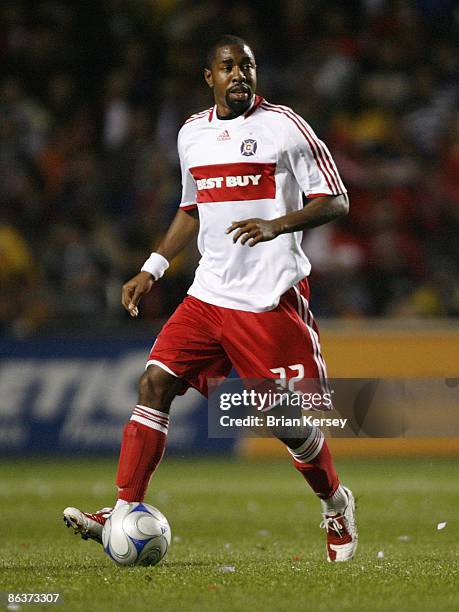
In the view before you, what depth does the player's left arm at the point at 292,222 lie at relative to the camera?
17.2 ft

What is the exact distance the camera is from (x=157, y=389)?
568cm

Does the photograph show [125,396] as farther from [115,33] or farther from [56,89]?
[115,33]

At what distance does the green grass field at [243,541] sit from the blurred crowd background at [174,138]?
1866 millimetres


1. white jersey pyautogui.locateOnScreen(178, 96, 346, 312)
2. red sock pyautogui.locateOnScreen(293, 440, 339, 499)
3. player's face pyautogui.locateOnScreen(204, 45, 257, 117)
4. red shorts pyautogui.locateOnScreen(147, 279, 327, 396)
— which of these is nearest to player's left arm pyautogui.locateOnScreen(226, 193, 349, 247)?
white jersey pyautogui.locateOnScreen(178, 96, 346, 312)

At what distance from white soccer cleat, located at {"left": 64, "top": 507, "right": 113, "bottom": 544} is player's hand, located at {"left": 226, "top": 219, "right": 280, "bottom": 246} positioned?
1400 mm

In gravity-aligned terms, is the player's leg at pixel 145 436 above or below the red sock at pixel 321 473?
above

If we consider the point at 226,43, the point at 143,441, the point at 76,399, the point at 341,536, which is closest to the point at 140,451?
the point at 143,441

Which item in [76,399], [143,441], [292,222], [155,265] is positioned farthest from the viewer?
[76,399]

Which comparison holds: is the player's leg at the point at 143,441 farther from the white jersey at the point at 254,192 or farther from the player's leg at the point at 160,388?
the white jersey at the point at 254,192

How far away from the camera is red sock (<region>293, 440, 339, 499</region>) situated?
19.0 ft

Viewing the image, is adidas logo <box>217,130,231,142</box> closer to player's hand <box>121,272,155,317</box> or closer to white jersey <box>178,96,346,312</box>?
white jersey <box>178,96,346,312</box>

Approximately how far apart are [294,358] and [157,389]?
637mm

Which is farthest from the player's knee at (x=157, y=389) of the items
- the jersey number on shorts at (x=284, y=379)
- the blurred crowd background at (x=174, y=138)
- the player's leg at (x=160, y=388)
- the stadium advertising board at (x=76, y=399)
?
the blurred crowd background at (x=174, y=138)

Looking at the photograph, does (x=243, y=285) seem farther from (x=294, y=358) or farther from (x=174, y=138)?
(x=174, y=138)
